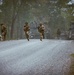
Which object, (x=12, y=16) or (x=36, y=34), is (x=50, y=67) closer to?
(x=12, y=16)

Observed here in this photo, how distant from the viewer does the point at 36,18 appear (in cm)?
5738

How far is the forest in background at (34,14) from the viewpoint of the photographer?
4519 centimetres

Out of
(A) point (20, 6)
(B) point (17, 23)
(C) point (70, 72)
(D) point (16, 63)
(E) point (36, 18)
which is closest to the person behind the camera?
(C) point (70, 72)

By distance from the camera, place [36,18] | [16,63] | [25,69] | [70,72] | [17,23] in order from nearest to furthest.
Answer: [70,72] < [25,69] < [16,63] < [17,23] < [36,18]

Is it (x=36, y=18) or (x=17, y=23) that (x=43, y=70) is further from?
(x=36, y=18)

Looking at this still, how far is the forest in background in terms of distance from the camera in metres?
45.2

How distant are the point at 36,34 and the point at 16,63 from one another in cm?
4770

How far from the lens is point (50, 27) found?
57.8 meters

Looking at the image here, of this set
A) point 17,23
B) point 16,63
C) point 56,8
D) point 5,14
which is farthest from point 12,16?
point 16,63

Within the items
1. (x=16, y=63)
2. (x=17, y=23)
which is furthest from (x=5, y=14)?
(x=16, y=63)

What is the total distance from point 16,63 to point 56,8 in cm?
4201

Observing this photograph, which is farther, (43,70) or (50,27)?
(50,27)

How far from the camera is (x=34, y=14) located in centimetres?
5444

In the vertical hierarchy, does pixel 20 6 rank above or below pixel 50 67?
above
